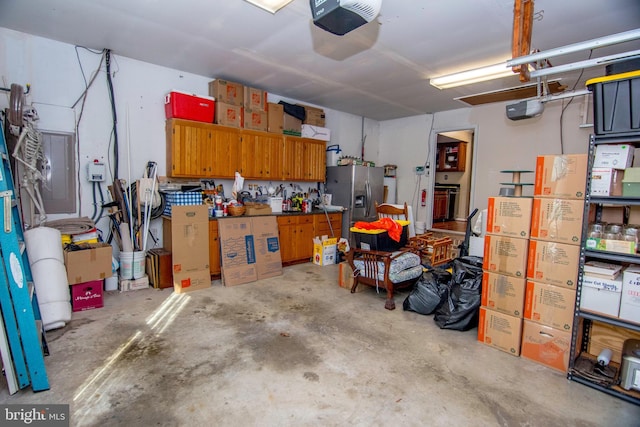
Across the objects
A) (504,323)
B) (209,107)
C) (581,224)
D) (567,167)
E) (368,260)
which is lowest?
(504,323)

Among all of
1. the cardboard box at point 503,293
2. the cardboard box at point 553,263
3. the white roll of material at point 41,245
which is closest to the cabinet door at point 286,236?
the white roll of material at point 41,245

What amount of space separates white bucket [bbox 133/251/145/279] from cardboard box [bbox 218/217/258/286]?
96 centimetres

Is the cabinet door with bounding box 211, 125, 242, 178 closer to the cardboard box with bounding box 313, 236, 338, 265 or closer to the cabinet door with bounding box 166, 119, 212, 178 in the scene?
the cabinet door with bounding box 166, 119, 212, 178

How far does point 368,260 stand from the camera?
12.3 feet

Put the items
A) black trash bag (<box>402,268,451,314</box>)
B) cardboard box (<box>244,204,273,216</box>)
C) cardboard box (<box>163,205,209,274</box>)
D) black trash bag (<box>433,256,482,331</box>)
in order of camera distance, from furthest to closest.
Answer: cardboard box (<box>244,204,273,216</box>), cardboard box (<box>163,205,209,274</box>), black trash bag (<box>402,268,451,314</box>), black trash bag (<box>433,256,482,331</box>)

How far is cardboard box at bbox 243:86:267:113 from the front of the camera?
4820 mm

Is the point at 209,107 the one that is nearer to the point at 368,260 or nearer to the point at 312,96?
the point at 312,96

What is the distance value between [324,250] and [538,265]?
10.8ft

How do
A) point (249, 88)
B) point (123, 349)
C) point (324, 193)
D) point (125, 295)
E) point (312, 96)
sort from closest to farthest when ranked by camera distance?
point (123, 349), point (125, 295), point (249, 88), point (312, 96), point (324, 193)

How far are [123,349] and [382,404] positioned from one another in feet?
6.79

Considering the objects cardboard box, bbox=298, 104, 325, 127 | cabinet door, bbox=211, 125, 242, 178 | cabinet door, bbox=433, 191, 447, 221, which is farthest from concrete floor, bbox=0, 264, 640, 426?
cabinet door, bbox=433, 191, 447, 221

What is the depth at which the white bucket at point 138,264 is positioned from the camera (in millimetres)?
3924

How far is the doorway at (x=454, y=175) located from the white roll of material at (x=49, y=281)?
23.2 feet

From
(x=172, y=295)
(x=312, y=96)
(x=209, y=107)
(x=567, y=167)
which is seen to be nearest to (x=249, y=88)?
(x=209, y=107)
